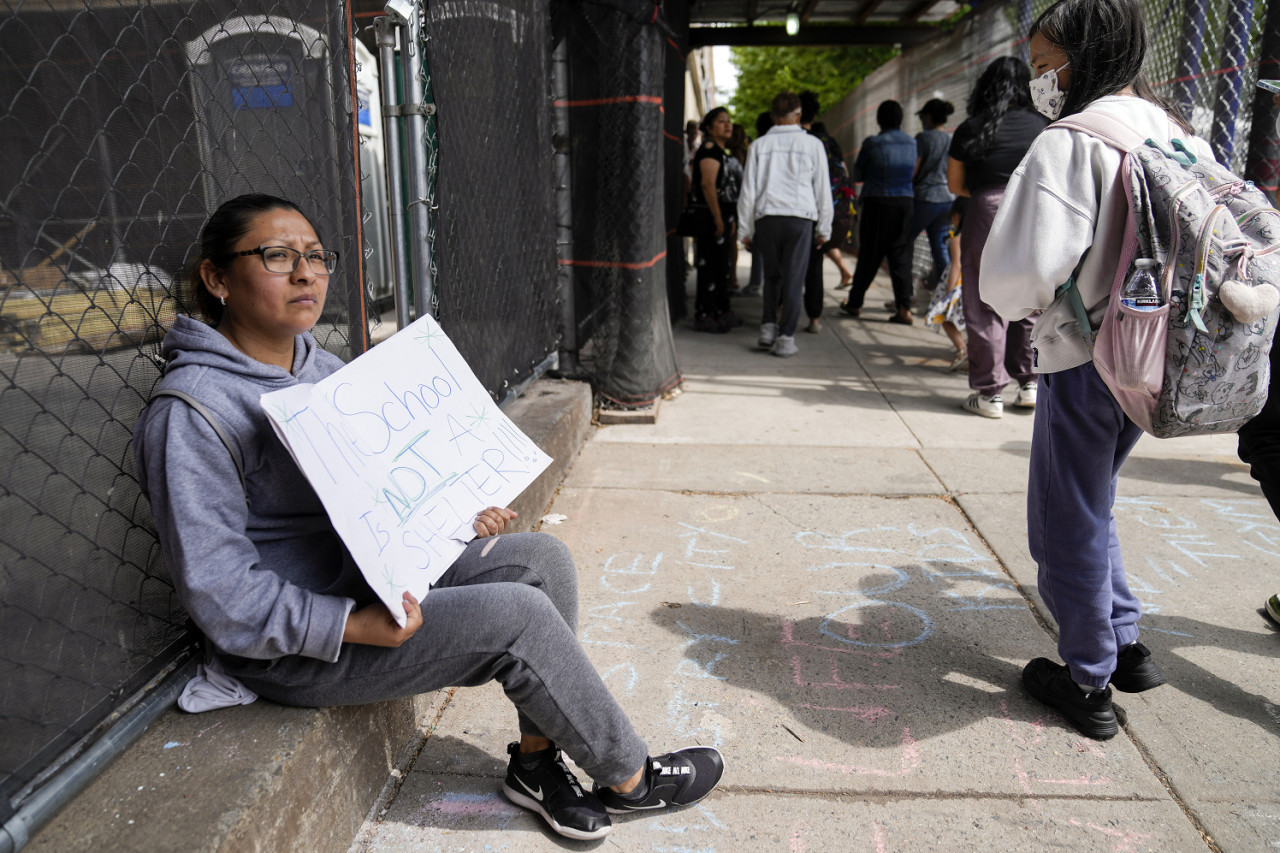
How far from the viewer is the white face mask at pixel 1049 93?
2.20 metres

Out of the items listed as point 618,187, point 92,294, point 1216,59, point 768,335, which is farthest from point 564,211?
point 1216,59

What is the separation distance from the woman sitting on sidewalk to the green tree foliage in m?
16.5

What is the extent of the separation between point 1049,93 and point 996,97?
273 centimetres

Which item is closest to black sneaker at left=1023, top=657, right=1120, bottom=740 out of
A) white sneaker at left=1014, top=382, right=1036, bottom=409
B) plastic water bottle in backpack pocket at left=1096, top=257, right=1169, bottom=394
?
plastic water bottle in backpack pocket at left=1096, top=257, right=1169, bottom=394

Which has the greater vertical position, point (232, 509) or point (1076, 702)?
point (232, 509)

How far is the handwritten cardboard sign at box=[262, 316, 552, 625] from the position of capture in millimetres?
1606

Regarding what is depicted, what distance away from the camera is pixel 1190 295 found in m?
1.89

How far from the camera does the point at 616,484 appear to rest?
4098mm

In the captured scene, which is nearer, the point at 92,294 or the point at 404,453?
the point at 92,294

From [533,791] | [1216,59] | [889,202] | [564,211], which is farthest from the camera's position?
[889,202]

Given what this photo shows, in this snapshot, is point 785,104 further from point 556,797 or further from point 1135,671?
point 556,797

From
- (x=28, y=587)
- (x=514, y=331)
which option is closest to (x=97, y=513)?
(x=28, y=587)

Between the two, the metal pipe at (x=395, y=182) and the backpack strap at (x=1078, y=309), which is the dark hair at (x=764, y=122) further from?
the backpack strap at (x=1078, y=309)

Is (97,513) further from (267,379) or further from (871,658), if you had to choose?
(871,658)
